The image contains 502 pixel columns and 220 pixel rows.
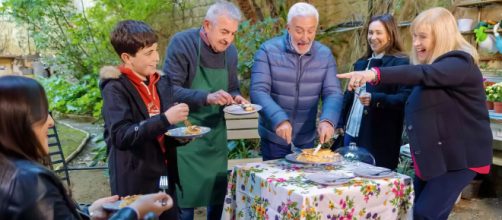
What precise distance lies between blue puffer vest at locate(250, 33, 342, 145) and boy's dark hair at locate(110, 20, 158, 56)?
857 millimetres

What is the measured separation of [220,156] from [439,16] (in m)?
1.63

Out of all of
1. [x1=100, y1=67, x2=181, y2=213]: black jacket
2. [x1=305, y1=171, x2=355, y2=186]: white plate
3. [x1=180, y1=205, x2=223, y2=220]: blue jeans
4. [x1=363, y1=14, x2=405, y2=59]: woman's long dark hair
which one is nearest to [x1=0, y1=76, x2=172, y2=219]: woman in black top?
[x1=100, y1=67, x2=181, y2=213]: black jacket

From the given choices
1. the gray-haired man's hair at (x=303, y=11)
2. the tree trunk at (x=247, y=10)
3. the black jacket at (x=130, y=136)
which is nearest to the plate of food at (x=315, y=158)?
the black jacket at (x=130, y=136)

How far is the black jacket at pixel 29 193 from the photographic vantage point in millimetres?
1090

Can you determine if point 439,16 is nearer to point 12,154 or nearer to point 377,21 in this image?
point 377,21

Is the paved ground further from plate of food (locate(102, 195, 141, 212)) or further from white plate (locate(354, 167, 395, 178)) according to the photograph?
plate of food (locate(102, 195, 141, 212))

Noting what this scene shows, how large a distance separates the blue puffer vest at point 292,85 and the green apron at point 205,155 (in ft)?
0.96

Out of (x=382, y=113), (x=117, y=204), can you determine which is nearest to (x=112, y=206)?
(x=117, y=204)

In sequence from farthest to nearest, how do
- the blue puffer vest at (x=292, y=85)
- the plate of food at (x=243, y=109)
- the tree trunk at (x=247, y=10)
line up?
the tree trunk at (x=247, y=10) → the blue puffer vest at (x=292, y=85) → the plate of food at (x=243, y=109)

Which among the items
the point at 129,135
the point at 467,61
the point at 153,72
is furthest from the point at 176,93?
the point at 467,61

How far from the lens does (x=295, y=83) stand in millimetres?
2746

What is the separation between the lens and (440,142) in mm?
2207

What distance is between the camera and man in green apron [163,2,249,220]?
2.68 metres

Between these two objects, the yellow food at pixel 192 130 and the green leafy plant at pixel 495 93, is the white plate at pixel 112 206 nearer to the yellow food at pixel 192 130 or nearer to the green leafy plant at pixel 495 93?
the yellow food at pixel 192 130
